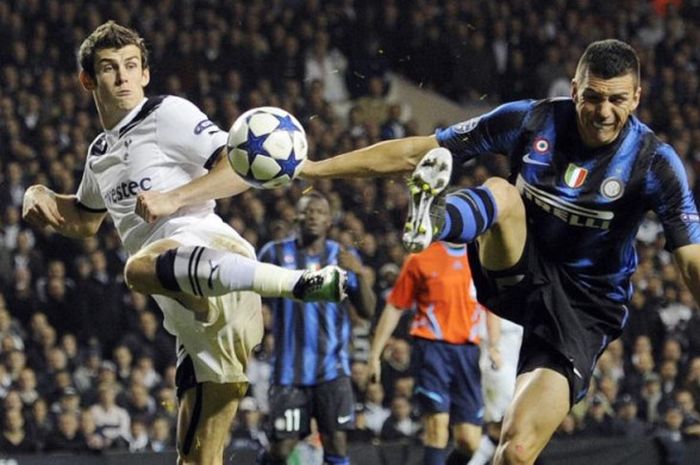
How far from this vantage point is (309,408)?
34.0 ft

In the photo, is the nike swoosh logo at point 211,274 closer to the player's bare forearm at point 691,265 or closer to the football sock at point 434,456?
the player's bare forearm at point 691,265

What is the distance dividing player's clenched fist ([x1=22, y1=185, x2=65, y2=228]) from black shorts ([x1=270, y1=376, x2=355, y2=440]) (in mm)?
3225

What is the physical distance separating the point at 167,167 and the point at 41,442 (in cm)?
538

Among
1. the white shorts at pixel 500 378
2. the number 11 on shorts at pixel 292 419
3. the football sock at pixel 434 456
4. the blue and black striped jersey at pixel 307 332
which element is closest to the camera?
the number 11 on shorts at pixel 292 419

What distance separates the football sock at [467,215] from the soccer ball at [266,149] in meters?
0.77

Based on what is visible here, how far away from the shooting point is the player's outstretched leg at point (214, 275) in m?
6.25

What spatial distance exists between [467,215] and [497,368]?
543 centimetres

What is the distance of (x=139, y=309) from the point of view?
13.2 m

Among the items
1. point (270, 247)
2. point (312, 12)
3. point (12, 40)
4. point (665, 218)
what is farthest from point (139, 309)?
point (665, 218)

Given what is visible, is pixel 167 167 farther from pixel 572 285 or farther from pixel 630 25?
pixel 630 25

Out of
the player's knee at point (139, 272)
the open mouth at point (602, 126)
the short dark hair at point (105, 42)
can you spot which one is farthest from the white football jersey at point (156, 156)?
Result: the open mouth at point (602, 126)

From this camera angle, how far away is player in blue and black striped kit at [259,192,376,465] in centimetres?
1024

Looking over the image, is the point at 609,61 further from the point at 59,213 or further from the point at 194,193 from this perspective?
the point at 59,213

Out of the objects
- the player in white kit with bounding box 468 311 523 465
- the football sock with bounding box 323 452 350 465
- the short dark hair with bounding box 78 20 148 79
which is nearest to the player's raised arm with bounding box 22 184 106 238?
the short dark hair with bounding box 78 20 148 79
